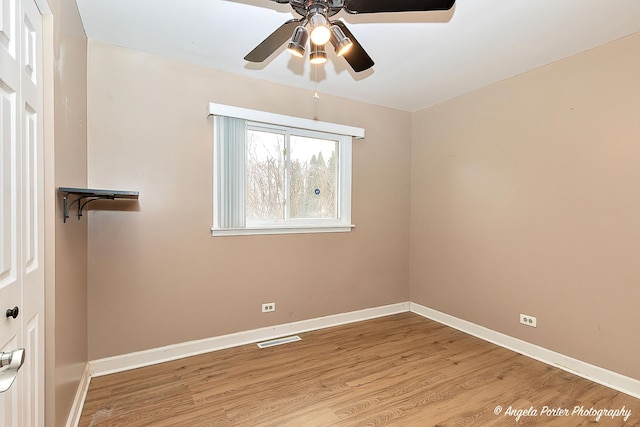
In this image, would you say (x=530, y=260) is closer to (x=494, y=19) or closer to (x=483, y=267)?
(x=483, y=267)

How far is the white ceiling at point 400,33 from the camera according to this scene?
1.99 m

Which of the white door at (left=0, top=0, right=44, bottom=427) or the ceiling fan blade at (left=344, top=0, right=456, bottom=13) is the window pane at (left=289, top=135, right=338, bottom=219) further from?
the white door at (left=0, top=0, right=44, bottom=427)

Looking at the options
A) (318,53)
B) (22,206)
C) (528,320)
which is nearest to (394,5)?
(318,53)

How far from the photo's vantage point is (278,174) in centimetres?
323

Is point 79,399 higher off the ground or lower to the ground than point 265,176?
lower

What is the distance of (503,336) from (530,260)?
794 millimetres

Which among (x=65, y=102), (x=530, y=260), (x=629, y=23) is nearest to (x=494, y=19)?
(x=629, y=23)

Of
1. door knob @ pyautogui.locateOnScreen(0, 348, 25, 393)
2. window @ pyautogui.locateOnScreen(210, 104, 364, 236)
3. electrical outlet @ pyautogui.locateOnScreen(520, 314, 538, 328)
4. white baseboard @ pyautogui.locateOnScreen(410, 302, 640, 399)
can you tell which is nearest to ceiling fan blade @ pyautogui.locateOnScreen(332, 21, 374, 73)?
window @ pyautogui.locateOnScreen(210, 104, 364, 236)

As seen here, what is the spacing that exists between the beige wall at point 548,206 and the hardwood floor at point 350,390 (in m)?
0.44

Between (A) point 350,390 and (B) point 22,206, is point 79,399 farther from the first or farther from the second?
(A) point 350,390

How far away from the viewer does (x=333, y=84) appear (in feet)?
10.3

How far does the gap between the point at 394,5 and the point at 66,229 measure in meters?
2.11

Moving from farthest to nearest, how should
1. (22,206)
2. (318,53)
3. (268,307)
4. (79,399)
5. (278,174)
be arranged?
1. (278,174)
2. (268,307)
3. (79,399)
4. (318,53)
5. (22,206)

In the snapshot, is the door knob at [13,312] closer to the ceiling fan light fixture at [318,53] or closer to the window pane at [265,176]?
the ceiling fan light fixture at [318,53]
